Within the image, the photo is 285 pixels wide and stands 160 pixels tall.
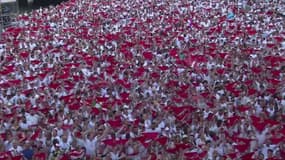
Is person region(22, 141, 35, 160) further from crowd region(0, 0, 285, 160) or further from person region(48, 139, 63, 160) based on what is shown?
person region(48, 139, 63, 160)

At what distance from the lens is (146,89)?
14.3 meters

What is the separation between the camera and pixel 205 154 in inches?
403

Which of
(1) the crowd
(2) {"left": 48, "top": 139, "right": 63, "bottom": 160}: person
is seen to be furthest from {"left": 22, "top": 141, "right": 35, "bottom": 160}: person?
(2) {"left": 48, "top": 139, "right": 63, "bottom": 160}: person

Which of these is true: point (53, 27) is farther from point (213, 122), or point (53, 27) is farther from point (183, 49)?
point (213, 122)

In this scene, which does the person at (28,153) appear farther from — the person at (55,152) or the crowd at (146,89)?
the person at (55,152)

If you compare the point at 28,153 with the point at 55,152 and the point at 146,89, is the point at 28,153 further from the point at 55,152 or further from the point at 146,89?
the point at 146,89

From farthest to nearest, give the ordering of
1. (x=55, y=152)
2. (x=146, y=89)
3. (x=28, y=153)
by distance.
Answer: (x=146, y=89), (x=55, y=152), (x=28, y=153)

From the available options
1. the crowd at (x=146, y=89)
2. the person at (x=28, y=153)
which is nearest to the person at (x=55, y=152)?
the crowd at (x=146, y=89)

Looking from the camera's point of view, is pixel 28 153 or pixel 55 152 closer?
pixel 28 153

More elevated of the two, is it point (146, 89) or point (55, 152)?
point (55, 152)

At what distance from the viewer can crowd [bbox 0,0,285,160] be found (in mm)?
10859

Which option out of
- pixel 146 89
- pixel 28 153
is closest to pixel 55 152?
pixel 28 153

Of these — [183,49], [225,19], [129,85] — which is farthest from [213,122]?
[225,19]

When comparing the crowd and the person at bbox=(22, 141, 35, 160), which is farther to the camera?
the crowd
